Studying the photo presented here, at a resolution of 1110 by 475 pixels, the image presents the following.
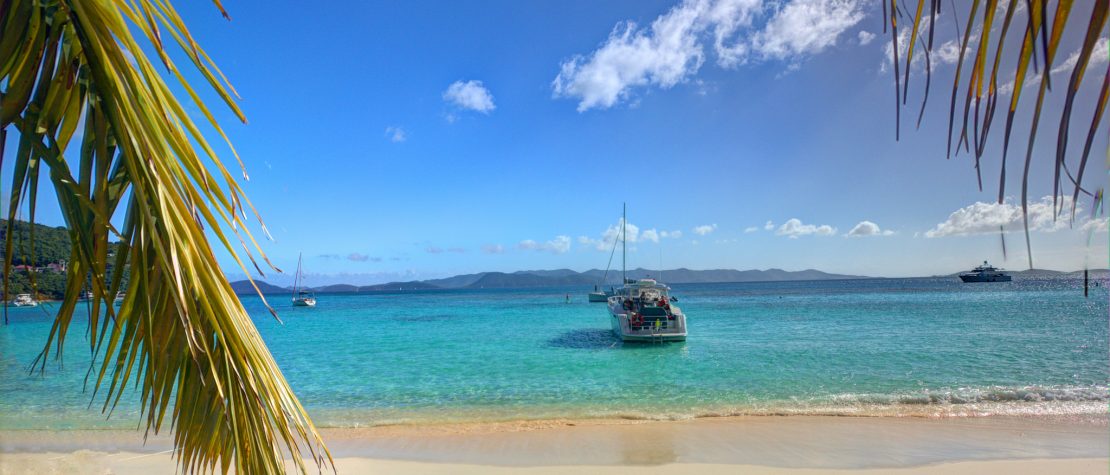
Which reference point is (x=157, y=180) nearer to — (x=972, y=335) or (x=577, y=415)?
(x=577, y=415)

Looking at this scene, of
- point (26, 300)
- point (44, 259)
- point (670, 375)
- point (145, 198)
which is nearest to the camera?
point (145, 198)

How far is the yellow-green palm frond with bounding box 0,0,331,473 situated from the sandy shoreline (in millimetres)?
6972

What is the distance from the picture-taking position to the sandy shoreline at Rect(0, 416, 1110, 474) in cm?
786

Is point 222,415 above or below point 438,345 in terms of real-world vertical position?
above

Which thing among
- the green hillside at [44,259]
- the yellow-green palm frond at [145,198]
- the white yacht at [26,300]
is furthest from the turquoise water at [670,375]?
the yellow-green palm frond at [145,198]

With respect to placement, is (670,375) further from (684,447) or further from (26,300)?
(26,300)

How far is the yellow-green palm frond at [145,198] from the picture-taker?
1.13 m

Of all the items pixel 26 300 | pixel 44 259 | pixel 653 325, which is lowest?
pixel 653 325

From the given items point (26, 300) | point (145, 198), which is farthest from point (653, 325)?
point (145, 198)

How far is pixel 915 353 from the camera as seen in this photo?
19312 mm

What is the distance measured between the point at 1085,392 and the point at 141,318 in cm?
1743

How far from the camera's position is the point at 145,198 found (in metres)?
1.16

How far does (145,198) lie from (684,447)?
8855 millimetres

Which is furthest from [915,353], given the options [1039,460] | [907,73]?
[907,73]
